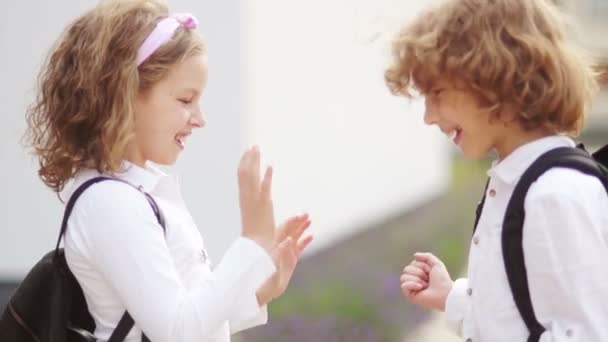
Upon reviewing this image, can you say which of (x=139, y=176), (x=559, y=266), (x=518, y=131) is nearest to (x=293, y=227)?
(x=139, y=176)

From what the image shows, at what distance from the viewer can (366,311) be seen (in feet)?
12.8

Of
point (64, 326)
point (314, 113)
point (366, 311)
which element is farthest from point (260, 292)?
point (366, 311)

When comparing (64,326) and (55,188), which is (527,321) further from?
(55,188)

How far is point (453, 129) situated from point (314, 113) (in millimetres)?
1719

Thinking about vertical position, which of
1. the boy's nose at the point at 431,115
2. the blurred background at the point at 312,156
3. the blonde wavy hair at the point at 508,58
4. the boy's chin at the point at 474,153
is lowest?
the blurred background at the point at 312,156

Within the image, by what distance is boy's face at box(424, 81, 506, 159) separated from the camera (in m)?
1.82

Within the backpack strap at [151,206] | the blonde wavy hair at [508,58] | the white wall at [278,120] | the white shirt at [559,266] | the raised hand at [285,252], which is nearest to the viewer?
the white shirt at [559,266]

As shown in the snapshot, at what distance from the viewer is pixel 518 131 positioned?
1833mm

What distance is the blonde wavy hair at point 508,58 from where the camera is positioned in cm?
176

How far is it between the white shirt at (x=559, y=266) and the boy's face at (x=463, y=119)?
A: 0.11m

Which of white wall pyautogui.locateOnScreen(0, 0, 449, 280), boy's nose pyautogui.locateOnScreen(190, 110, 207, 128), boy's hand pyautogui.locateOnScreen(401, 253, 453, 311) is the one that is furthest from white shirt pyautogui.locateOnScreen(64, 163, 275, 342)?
white wall pyautogui.locateOnScreen(0, 0, 449, 280)

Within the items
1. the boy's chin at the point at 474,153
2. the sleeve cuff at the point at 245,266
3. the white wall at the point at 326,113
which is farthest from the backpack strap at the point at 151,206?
the white wall at the point at 326,113

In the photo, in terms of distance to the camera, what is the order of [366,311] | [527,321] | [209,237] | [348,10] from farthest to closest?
[366,311]
[348,10]
[209,237]
[527,321]

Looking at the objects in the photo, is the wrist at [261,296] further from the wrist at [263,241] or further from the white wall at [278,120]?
the white wall at [278,120]
